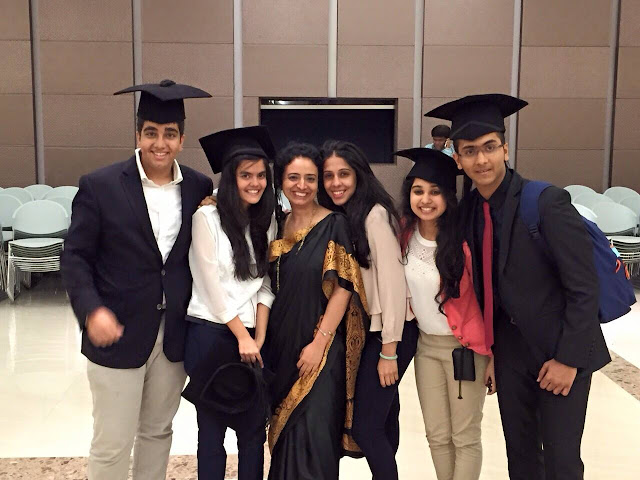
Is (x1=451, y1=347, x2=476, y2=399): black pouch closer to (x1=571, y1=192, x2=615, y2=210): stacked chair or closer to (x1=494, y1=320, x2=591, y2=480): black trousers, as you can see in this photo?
(x1=494, y1=320, x2=591, y2=480): black trousers

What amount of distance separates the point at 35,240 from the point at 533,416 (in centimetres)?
551

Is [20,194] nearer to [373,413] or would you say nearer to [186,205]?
[186,205]

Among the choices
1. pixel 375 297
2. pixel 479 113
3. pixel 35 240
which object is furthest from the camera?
pixel 35 240

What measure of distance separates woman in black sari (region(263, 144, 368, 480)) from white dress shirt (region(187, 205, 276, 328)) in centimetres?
11

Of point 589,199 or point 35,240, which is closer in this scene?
point 35,240

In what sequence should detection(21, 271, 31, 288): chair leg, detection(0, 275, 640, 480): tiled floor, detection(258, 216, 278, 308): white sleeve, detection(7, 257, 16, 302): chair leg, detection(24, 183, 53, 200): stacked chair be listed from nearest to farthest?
detection(258, 216, 278, 308): white sleeve < detection(0, 275, 640, 480): tiled floor < detection(7, 257, 16, 302): chair leg < detection(21, 271, 31, 288): chair leg < detection(24, 183, 53, 200): stacked chair

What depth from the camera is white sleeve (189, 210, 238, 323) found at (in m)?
2.10

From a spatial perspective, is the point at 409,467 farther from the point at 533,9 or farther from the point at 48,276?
the point at 533,9

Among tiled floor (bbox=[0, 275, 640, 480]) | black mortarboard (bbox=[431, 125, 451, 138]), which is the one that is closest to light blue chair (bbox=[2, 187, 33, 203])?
tiled floor (bbox=[0, 275, 640, 480])

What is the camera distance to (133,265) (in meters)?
2.08


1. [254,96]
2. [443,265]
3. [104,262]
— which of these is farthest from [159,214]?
[254,96]

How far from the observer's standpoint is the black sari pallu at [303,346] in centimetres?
220

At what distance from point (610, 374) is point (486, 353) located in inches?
99.8

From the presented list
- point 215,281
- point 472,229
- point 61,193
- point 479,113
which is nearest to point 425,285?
point 472,229
